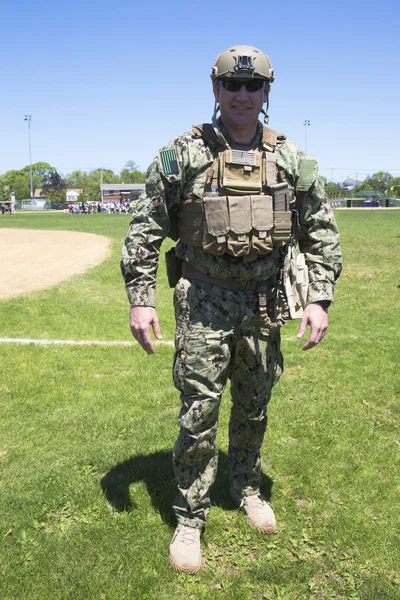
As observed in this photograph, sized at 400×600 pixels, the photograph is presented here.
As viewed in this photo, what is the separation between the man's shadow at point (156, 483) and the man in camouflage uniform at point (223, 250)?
1.44 ft

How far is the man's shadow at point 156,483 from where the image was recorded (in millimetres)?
3684

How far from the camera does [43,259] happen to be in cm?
1612

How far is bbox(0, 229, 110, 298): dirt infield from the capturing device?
12.2m

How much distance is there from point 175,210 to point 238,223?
414 millimetres

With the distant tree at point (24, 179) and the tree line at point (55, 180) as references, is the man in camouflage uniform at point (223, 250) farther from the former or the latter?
the distant tree at point (24, 179)

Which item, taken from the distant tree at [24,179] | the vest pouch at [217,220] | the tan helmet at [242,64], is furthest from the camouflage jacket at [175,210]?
the distant tree at [24,179]

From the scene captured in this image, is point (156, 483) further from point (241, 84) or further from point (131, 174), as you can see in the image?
point (131, 174)

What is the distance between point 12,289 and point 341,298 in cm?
635

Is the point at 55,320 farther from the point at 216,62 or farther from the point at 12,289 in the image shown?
the point at 216,62

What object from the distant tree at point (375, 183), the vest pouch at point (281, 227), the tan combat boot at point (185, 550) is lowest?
the tan combat boot at point (185, 550)

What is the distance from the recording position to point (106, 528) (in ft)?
11.2

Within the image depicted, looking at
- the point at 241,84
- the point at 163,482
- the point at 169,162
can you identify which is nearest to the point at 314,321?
the point at 169,162

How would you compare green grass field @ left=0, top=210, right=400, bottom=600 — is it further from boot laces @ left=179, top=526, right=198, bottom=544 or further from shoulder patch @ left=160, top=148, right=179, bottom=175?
shoulder patch @ left=160, top=148, right=179, bottom=175

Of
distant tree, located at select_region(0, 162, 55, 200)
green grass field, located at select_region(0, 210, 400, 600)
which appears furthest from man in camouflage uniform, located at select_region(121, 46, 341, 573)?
distant tree, located at select_region(0, 162, 55, 200)
